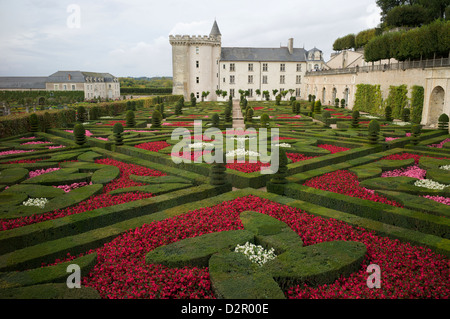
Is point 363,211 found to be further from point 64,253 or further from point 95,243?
point 64,253

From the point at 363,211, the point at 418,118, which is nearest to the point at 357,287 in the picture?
the point at 363,211

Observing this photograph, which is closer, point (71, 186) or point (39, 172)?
point (71, 186)

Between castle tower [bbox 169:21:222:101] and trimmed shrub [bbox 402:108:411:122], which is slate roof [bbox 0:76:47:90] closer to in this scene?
castle tower [bbox 169:21:222:101]

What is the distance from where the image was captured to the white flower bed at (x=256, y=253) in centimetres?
597

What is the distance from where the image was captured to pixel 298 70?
58.4 meters

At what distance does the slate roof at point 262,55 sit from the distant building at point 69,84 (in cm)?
3211

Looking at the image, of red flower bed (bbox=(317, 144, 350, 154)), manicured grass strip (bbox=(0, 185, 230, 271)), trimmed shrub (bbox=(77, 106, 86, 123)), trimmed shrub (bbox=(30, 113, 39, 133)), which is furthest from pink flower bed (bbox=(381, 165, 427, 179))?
trimmed shrub (bbox=(77, 106, 86, 123))

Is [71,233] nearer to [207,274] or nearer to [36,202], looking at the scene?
[36,202]

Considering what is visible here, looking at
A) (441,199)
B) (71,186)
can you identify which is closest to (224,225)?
(71,186)

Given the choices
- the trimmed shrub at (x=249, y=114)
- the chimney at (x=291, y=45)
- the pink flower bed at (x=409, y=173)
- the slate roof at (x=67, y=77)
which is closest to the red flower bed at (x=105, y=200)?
the pink flower bed at (x=409, y=173)

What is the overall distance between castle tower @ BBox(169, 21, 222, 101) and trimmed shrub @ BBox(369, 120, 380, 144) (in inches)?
1721

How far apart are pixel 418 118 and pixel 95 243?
27800 mm

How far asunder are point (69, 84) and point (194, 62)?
33.2m

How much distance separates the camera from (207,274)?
→ 546 centimetres
